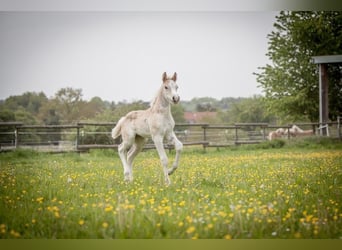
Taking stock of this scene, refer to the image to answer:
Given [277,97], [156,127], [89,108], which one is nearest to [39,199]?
[156,127]

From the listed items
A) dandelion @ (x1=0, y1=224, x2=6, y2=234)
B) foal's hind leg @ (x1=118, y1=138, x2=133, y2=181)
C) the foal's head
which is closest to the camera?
dandelion @ (x1=0, y1=224, x2=6, y2=234)

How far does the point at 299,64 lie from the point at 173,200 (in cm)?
364

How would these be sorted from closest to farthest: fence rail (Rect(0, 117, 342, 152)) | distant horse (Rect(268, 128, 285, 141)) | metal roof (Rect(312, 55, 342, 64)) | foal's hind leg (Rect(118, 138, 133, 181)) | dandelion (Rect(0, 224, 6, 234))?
dandelion (Rect(0, 224, 6, 234)) → foal's hind leg (Rect(118, 138, 133, 181)) → metal roof (Rect(312, 55, 342, 64)) → fence rail (Rect(0, 117, 342, 152)) → distant horse (Rect(268, 128, 285, 141))

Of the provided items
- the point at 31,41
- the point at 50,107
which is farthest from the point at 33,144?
the point at 31,41

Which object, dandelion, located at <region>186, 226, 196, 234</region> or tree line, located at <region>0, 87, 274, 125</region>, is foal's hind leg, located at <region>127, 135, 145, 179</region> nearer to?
tree line, located at <region>0, 87, 274, 125</region>

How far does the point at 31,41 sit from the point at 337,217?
4348mm

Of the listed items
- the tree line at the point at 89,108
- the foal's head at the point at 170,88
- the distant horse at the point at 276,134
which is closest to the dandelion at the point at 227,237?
the foal's head at the point at 170,88

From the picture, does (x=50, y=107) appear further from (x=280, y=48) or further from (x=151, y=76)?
(x=280, y=48)

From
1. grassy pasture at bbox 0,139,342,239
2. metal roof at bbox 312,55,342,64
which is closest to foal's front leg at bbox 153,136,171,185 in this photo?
grassy pasture at bbox 0,139,342,239

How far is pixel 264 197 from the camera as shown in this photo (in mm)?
4305

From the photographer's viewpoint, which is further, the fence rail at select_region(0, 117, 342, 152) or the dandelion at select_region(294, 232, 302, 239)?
the fence rail at select_region(0, 117, 342, 152)

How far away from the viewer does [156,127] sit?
495cm

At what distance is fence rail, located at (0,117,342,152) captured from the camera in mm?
5801

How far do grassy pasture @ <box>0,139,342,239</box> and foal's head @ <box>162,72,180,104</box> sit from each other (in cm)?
106
